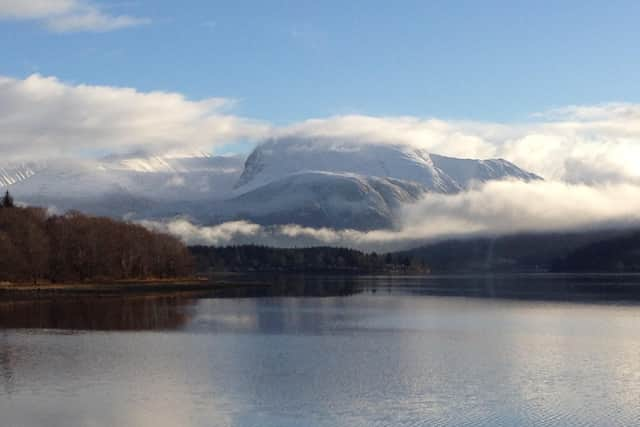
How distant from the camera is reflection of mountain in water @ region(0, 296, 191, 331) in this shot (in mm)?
73375

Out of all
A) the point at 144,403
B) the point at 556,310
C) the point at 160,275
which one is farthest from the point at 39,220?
the point at 144,403

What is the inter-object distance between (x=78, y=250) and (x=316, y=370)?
105 m

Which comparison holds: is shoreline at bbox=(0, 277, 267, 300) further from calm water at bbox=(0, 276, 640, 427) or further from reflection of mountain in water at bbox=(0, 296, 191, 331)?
calm water at bbox=(0, 276, 640, 427)

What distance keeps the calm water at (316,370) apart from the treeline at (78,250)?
45.1 meters

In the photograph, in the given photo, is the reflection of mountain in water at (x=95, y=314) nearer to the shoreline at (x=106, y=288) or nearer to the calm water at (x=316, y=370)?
the calm water at (x=316, y=370)

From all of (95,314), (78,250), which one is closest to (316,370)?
(95,314)

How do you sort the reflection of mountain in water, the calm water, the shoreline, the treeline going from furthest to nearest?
the treeline → the shoreline → the reflection of mountain in water → the calm water

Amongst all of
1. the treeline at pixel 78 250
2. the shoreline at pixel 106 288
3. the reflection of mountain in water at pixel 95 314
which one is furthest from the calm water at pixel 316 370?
the treeline at pixel 78 250

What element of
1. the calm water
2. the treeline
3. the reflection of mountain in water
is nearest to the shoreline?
the treeline

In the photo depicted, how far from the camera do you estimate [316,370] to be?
Result: 157 feet

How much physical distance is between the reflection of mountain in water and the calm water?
320mm

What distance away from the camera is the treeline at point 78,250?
422 ft

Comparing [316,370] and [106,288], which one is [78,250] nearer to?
[106,288]

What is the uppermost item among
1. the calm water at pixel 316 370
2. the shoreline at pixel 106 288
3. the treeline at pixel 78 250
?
the treeline at pixel 78 250
